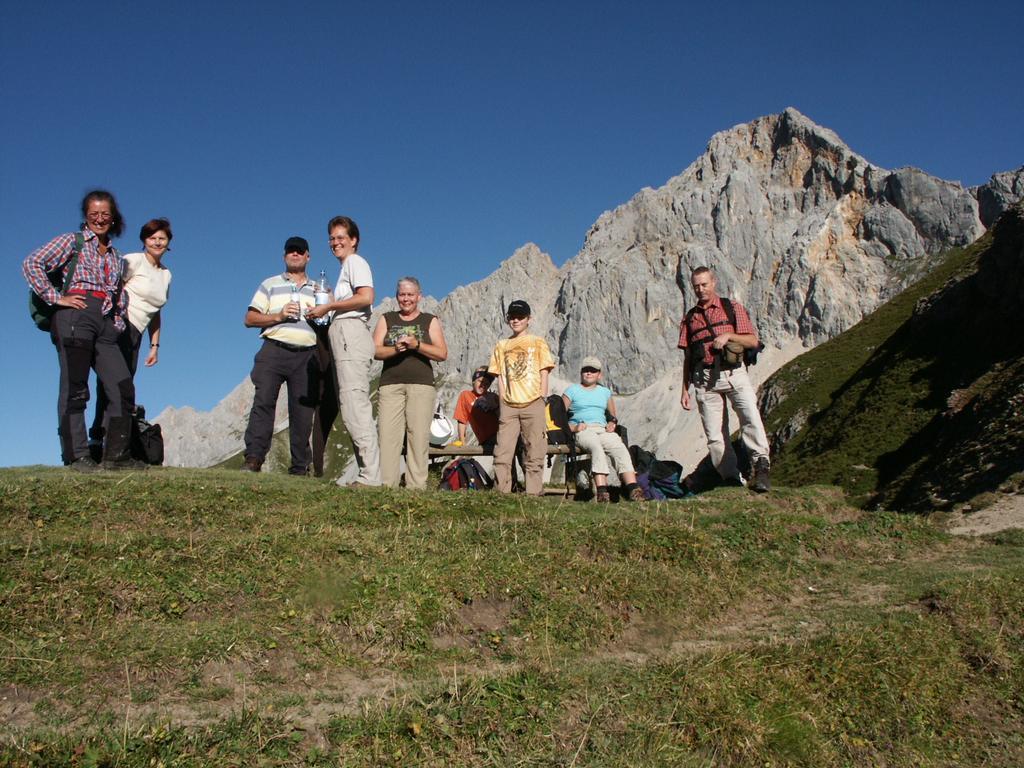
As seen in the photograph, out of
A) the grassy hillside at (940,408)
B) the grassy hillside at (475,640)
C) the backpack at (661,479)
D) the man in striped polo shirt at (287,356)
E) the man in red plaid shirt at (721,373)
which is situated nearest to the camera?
the grassy hillside at (475,640)

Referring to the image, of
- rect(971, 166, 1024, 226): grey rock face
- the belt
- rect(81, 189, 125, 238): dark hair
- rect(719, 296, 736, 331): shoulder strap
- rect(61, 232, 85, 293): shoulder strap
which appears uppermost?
rect(971, 166, 1024, 226): grey rock face

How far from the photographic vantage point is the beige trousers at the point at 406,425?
11758 millimetres

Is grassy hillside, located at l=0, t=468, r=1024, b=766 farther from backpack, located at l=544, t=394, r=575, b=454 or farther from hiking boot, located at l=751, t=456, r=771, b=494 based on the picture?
backpack, located at l=544, t=394, r=575, b=454

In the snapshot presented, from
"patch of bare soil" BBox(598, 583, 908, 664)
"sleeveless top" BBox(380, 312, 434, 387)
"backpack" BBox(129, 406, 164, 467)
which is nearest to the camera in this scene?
"patch of bare soil" BBox(598, 583, 908, 664)

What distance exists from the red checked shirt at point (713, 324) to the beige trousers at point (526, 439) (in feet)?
8.92

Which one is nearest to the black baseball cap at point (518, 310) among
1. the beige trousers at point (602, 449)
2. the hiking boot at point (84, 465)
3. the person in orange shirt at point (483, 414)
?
the person in orange shirt at point (483, 414)

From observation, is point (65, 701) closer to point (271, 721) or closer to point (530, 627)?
point (271, 721)

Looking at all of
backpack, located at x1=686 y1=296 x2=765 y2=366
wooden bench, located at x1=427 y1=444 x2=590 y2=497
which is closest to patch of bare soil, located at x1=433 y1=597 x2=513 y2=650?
wooden bench, located at x1=427 y1=444 x2=590 y2=497

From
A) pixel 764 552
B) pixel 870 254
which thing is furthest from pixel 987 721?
pixel 870 254

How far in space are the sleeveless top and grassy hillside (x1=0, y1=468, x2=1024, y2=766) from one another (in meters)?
3.24

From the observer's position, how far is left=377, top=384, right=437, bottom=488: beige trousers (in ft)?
38.6

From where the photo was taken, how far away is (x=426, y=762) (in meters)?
4.44

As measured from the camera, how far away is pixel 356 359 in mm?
11562

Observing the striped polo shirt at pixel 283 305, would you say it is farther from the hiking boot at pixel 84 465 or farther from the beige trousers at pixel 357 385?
the hiking boot at pixel 84 465
